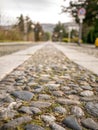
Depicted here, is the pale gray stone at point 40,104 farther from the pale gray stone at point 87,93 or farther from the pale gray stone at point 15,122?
the pale gray stone at point 87,93

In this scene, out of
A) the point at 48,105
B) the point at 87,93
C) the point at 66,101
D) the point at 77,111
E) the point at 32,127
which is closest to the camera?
the point at 32,127

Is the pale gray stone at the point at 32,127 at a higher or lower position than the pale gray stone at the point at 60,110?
higher

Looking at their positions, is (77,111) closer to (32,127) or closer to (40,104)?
(40,104)

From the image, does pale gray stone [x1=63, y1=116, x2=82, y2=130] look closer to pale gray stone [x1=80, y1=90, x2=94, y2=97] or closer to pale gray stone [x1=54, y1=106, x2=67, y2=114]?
pale gray stone [x1=54, y1=106, x2=67, y2=114]

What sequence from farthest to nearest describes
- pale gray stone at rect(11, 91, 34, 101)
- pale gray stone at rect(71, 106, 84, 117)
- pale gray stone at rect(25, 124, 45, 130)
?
pale gray stone at rect(11, 91, 34, 101) < pale gray stone at rect(71, 106, 84, 117) < pale gray stone at rect(25, 124, 45, 130)

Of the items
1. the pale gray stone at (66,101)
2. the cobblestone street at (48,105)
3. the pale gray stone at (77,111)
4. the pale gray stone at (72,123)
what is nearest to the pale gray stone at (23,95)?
the cobblestone street at (48,105)

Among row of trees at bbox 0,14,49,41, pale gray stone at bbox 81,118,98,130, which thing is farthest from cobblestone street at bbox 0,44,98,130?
row of trees at bbox 0,14,49,41

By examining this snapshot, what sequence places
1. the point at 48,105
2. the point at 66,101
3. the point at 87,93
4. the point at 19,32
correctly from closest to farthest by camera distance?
the point at 48,105 → the point at 66,101 → the point at 87,93 → the point at 19,32

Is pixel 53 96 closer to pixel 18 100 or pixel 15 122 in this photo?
pixel 18 100

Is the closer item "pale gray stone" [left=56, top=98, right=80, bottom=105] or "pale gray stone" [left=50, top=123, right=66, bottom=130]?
"pale gray stone" [left=50, top=123, right=66, bottom=130]

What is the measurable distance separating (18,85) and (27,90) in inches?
11.9

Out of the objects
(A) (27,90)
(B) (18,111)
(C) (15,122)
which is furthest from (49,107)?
(A) (27,90)

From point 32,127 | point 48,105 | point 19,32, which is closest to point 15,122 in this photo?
point 32,127

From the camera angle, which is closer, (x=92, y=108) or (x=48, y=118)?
(x=48, y=118)
